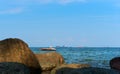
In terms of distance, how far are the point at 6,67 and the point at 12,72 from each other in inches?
14.4

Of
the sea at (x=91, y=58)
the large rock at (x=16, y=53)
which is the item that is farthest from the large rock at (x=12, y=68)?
the sea at (x=91, y=58)

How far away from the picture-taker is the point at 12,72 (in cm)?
1617

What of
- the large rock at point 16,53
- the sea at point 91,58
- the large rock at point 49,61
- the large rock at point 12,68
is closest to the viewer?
Result: the large rock at point 12,68

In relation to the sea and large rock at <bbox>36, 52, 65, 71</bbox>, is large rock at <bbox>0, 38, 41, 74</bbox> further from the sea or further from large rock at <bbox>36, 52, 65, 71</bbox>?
the sea

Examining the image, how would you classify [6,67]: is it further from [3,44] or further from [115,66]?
[115,66]

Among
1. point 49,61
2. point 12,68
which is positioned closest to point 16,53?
point 12,68

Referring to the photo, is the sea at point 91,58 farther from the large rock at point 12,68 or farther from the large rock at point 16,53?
the large rock at point 12,68

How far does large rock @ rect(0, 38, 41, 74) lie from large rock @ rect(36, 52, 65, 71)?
6.64 meters

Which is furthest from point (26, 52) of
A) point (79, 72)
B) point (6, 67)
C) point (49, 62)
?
point (49, 62)

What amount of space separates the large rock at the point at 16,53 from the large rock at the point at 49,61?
6635 mm

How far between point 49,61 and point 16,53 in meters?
8.29

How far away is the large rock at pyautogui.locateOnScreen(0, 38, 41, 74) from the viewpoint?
736 inches

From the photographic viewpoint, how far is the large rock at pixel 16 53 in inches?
736

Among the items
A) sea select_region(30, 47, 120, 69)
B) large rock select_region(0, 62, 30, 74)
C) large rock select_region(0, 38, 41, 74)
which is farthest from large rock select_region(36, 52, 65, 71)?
large rock select_region(0, 62, 30, 74)
